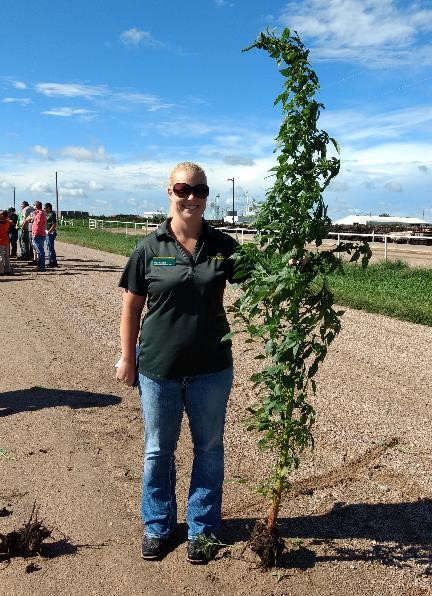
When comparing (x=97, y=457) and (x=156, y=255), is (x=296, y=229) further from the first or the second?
(x=97, y=457)

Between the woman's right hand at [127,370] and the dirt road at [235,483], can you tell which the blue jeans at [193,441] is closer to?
the woman's right hand at [127,370]

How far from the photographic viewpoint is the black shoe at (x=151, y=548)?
350cm

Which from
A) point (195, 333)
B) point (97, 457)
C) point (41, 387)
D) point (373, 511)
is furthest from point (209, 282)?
point (41, 387)

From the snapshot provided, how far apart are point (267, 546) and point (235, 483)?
3.47 feet

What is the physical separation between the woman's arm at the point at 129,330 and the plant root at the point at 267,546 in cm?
107

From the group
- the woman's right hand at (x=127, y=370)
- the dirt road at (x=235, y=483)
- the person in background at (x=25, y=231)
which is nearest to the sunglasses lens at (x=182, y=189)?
the woman's right hand at (x=127, y=370)

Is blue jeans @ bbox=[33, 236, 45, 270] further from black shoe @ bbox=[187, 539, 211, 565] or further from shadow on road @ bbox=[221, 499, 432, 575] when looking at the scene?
black shoe @ bbox=[187, 539, 211, 565]

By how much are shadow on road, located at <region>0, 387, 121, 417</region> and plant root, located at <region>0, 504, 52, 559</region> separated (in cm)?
236

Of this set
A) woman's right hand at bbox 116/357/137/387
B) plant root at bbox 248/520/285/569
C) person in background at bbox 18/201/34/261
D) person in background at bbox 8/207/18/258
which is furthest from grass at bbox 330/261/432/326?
person in background at bbox 8/207/18/258

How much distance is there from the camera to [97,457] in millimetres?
4848

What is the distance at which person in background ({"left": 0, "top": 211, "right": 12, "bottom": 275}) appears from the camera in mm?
16125

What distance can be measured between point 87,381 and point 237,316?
398 cm

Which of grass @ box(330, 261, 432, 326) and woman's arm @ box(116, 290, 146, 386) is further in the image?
grass @ box(330, 261, 432, 326)

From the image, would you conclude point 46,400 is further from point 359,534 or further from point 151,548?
point 359,534
